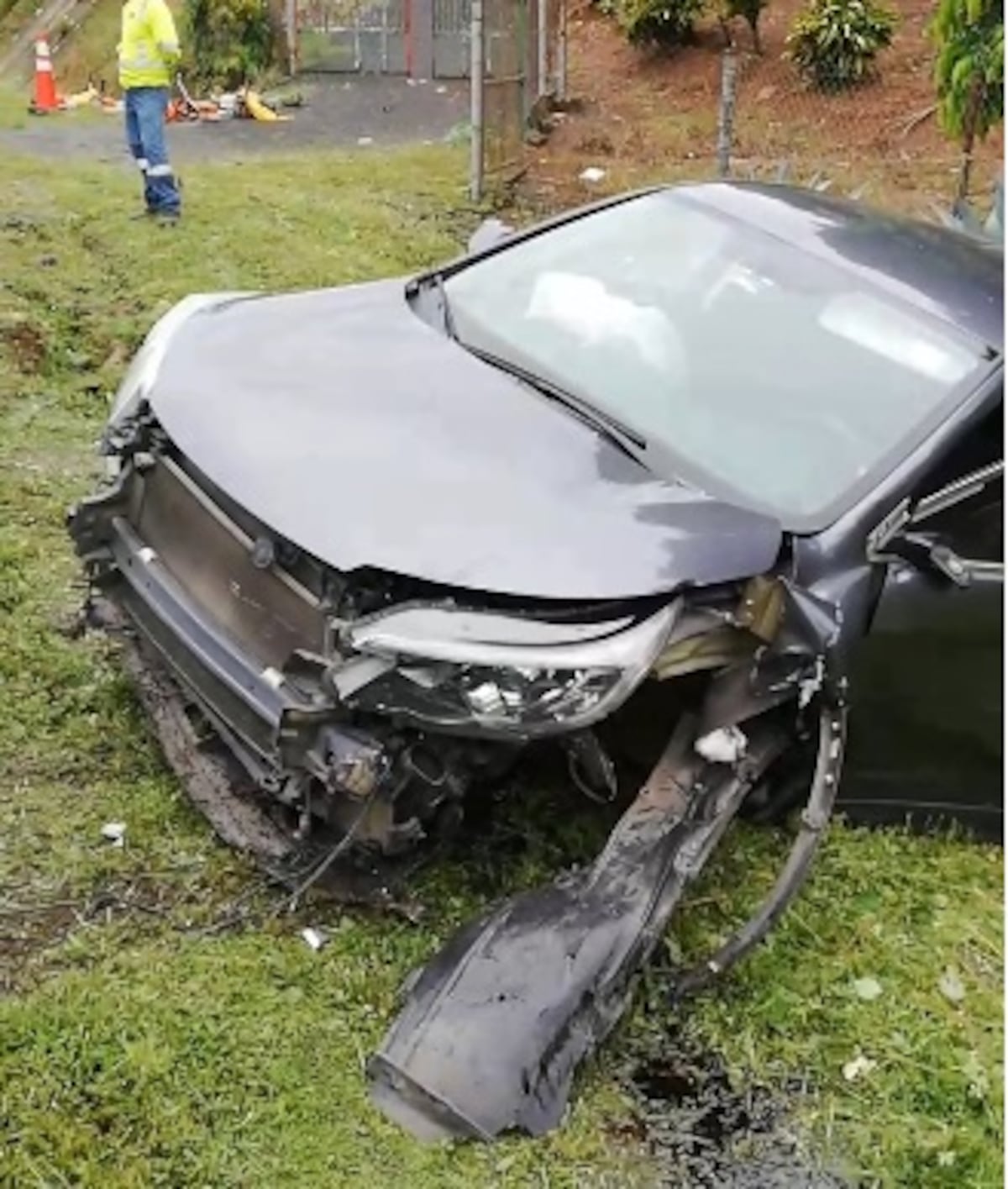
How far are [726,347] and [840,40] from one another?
10.6 metres

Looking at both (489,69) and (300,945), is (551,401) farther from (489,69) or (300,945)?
(489,69)

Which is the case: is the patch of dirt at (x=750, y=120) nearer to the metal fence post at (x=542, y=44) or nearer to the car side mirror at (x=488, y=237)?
the metal fence post at (x=542, y=44)

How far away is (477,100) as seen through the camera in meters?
10.0

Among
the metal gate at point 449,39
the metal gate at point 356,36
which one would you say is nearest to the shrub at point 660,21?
the metal gate at point 449,39

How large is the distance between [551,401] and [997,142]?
791 cm

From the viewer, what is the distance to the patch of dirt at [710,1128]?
2.99 meters

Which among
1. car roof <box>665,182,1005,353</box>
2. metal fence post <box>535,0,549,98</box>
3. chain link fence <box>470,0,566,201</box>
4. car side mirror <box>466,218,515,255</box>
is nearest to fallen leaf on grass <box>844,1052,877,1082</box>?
car roof <box>665,182,1005,353</box>

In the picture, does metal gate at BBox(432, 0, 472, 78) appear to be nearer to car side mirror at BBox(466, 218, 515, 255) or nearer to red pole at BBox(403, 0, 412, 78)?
red pole at BBox(403, 0, 412, 78)

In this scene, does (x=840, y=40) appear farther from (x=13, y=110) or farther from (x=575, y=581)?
(x=575, y=581)

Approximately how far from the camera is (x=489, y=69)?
1059 cm

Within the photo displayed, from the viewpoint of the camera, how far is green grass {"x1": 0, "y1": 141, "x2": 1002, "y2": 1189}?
9.52 ft

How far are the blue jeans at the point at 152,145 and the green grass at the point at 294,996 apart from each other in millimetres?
4783

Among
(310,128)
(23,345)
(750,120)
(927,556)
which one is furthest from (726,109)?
(927,556)

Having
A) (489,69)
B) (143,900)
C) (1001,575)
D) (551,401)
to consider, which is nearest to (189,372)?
(551,401)
